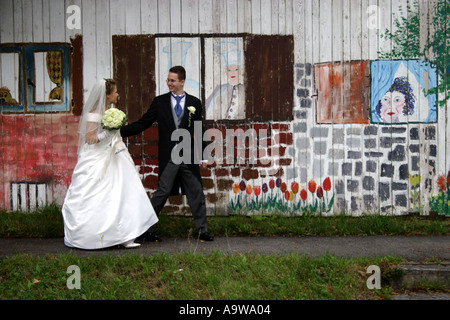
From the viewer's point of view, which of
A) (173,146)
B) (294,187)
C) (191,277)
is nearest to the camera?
(191,277)

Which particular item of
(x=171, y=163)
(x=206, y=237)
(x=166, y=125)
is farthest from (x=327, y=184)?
(x=166, y=125)

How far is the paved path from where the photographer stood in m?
5.62

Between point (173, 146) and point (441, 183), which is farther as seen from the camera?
point (441, 183)

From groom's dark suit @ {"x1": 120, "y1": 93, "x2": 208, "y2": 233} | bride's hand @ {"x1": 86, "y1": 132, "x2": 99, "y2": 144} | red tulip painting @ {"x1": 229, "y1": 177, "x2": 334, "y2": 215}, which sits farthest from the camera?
red tulip painting @ {"x1": 229, "y1": 177, "x2": 334, "y2": 215}

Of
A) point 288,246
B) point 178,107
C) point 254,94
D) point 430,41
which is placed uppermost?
point 430,41

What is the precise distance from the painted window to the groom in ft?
6.05

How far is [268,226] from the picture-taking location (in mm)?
6844

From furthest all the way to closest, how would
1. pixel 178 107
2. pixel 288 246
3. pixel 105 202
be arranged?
1. pixel 178 107
2. pixel 288 246
3. pixel 105 202

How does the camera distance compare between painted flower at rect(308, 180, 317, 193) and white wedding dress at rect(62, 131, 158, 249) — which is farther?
painted flower at rect(308, 180, 317, 193)

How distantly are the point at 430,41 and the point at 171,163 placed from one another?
166 inches

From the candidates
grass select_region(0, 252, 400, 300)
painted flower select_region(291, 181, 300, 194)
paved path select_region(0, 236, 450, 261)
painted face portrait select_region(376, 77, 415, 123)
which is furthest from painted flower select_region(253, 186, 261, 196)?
grass select_region(0, 252, 400, 300)

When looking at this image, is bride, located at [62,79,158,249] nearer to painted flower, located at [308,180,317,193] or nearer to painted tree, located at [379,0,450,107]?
painted flower, located at [308,180,317,193]

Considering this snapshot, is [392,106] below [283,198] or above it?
above

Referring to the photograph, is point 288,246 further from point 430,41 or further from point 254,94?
point 430,41
